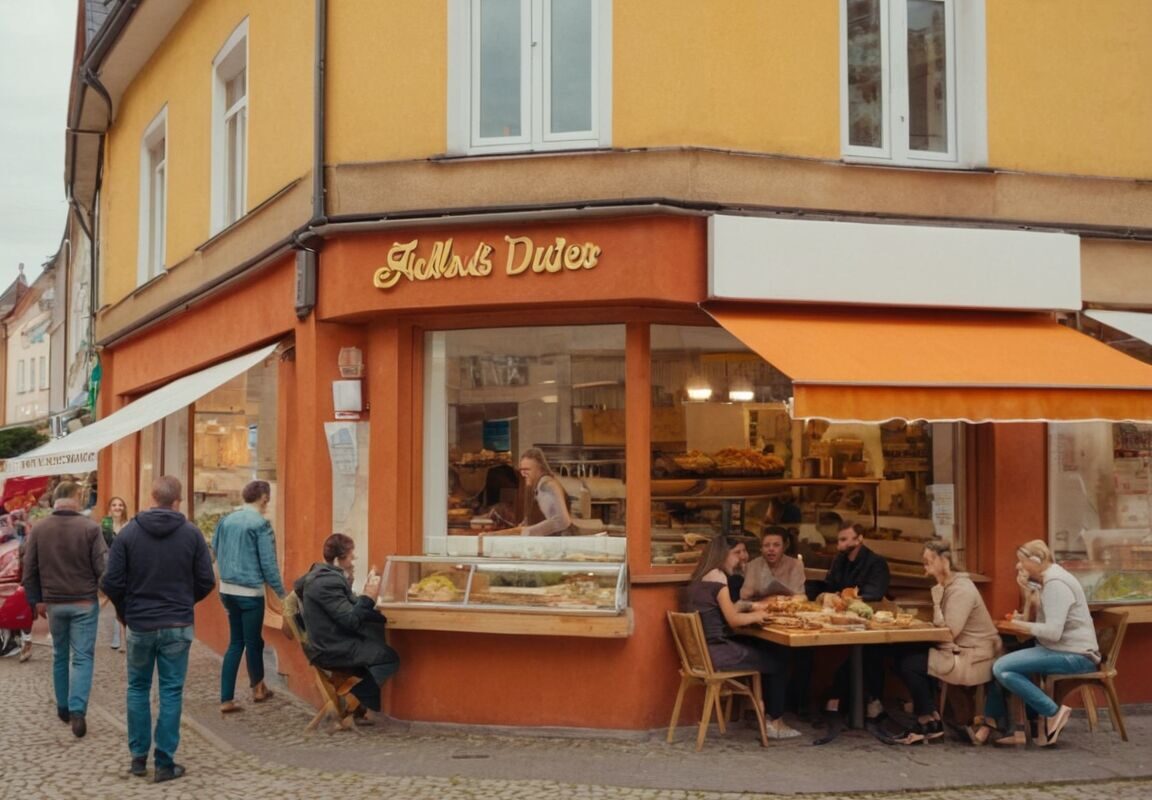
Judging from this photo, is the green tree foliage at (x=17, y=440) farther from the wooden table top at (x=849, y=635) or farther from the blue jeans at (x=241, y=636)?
the wooden table top at (x=849, y=635)

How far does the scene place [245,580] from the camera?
991 centimetres

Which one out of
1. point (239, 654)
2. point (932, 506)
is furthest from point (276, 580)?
point (932, 506)

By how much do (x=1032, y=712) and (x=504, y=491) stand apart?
4212 millimetres

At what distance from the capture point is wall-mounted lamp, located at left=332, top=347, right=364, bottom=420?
31.4 feet

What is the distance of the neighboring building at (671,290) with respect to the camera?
28.6 ft

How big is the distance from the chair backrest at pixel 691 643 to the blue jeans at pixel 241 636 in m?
3.51

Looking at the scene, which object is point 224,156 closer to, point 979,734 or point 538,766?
point 538,766

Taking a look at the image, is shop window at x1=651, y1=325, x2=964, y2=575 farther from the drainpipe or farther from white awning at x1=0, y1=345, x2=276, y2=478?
white awning at x1=0, y1=345, x2=276, y2=478

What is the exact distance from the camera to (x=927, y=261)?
357 inches

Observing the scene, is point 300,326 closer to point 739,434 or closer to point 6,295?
point 739,434

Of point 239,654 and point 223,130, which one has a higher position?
point 223,130

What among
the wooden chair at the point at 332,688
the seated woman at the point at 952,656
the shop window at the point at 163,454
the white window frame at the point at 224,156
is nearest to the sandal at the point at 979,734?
the seated woman at the point at 952,656

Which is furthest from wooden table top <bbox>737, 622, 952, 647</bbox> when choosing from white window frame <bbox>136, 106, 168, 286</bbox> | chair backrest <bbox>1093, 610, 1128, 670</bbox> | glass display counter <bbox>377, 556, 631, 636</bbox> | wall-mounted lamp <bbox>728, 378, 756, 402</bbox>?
white window frame <bbox>136, 106, 168, 286</bbox>

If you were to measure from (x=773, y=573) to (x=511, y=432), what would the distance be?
2362 millimetres
